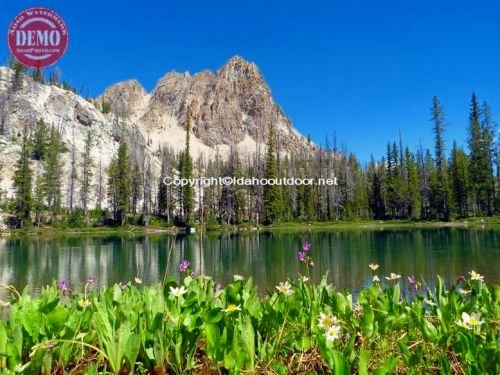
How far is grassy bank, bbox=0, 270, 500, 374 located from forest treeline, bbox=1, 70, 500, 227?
60.7 meters

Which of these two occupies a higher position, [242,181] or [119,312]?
[242,181]

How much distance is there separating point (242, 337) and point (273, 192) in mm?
62759

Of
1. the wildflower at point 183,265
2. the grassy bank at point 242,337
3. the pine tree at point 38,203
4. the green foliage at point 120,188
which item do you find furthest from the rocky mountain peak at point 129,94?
the grassy bank at point 242,337

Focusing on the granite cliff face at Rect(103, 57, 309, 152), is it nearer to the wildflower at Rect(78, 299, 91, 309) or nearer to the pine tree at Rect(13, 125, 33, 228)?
the pine tree at Rect(13, 125, 33, 228)

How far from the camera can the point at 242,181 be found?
72688 mm

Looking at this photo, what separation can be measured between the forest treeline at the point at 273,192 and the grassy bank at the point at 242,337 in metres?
60.7

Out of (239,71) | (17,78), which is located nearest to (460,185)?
(17,78)

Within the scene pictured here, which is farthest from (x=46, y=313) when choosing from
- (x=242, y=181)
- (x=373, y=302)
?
(x=242, y=181)

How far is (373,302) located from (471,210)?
72.9 m

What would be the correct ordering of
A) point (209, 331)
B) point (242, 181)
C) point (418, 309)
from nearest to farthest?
point (209, 331) → point (418, 309) → point (242, 181)

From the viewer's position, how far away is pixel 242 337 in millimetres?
1980

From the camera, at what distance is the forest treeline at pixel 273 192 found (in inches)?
2427

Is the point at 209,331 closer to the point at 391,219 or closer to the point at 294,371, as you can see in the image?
the point at 294,371

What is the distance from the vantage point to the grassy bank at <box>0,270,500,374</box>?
1884 millimetres
